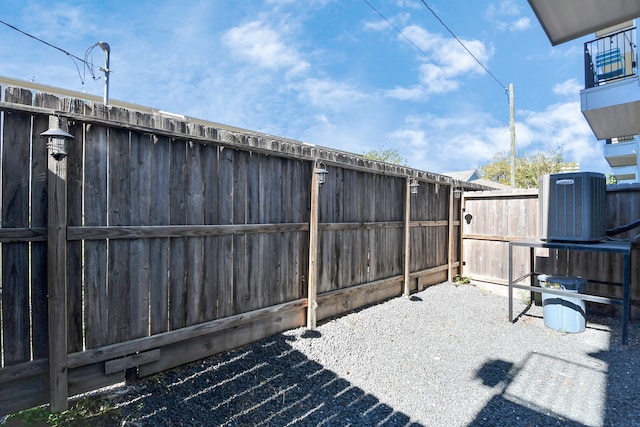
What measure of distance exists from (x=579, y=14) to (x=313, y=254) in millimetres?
3754

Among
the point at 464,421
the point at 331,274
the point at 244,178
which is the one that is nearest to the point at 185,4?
the point at 244,178

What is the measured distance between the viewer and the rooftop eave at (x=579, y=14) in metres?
3.14

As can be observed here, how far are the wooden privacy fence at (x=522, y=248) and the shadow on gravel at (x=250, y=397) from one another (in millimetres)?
4374

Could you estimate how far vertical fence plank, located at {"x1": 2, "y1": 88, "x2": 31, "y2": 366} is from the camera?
193cm

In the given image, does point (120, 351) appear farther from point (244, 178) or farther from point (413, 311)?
point (413, 311)

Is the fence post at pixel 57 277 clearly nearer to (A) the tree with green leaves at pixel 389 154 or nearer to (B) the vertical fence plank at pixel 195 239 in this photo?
(B) the vertical fence plank at pixel 195 239

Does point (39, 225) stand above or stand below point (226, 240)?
above

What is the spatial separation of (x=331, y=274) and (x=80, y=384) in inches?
103

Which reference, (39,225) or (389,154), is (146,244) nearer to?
(39,225)

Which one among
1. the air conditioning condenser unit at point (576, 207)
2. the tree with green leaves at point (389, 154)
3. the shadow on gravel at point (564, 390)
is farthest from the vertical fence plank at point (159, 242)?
the tree with green leaves at point (389, 154)

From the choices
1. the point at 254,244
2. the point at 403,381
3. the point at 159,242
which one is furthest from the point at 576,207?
the point at 159,242

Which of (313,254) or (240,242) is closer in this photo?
(240,242)

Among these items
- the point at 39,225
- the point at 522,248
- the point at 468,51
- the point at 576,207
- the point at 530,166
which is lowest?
the point at 522,248

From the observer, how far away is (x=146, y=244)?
8.18 ft
